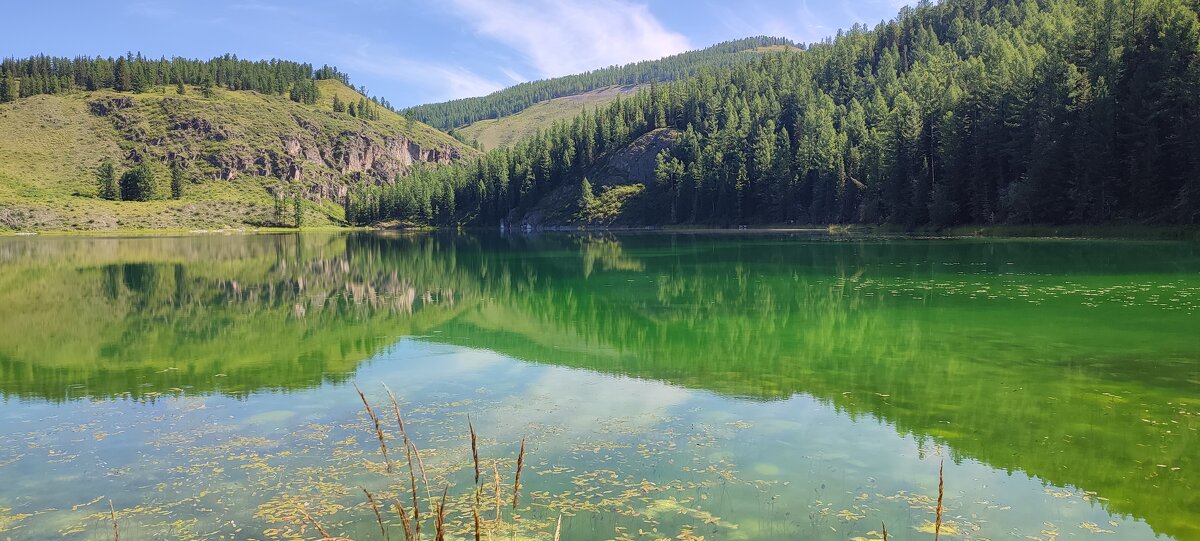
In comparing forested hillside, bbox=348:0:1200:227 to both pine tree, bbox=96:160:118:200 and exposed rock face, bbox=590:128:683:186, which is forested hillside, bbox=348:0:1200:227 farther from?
pine tree, bbox=96:160:118:200

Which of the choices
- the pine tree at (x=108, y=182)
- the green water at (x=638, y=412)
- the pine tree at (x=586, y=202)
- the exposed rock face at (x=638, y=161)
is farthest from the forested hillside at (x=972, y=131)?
the pine tree at (x=108, y=182)

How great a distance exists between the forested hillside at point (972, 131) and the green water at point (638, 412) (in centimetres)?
4001

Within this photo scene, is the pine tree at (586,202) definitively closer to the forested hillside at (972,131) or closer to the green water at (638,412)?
the forested hillside at (972,131)

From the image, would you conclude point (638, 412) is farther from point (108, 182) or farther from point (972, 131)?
point (108, 182)

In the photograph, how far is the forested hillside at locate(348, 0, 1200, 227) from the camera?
212 ft

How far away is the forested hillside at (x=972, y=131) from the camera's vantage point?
6475 centimetres

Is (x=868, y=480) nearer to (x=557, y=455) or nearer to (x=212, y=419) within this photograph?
(x=557, y=455)

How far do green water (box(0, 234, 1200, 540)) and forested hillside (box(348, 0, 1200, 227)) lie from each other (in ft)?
131

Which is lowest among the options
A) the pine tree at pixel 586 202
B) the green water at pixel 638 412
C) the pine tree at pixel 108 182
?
the green water at pixel 638 412

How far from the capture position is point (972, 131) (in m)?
84.9

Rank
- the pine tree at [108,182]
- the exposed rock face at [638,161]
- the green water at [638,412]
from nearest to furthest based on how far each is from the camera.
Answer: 1. the green water at [638,412]
2. the exposed rock face at [638,161]
3. the pine tree at [108,182]

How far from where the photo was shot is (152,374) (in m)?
19.7

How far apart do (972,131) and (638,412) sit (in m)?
84.6

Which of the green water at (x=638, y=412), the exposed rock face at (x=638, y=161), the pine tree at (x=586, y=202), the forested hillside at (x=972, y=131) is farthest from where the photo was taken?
the exposed rock face at (x=638, y=161)
